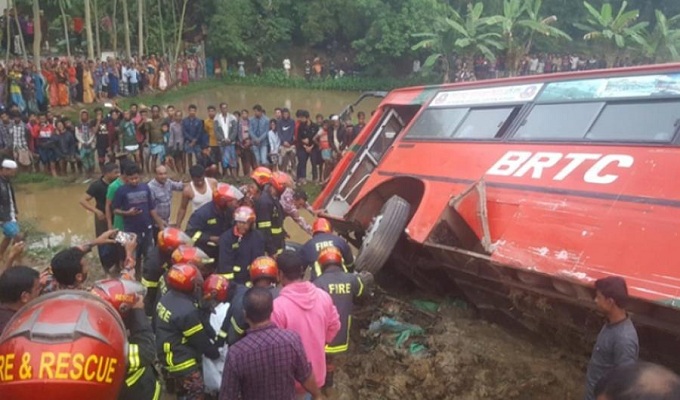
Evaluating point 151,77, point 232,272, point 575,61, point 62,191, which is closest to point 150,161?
point 62,191

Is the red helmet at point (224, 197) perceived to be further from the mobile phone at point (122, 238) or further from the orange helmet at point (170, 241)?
the mobile phone at point (122, 238)

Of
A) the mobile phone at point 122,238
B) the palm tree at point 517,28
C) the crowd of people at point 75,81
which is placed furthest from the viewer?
the palm tree at point 517,28

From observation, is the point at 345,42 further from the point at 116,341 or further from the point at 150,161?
the point at 116,341

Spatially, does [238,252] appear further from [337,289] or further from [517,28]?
[517,28]

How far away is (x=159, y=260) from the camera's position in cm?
495

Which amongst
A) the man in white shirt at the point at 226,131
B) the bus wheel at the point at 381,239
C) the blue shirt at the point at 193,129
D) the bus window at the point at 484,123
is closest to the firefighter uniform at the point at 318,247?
the bus wheel at the point at 381,239

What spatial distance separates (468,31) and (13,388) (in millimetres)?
22849

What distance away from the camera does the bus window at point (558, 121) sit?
15.8ft

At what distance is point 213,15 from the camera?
100 feet

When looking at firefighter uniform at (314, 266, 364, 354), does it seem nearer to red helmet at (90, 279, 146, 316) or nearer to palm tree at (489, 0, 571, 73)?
red helmet at (90, 279, 146, 316)

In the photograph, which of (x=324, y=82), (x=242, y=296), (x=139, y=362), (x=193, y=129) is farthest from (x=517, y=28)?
(x=139, y=362)

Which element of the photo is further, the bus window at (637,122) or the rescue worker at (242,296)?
the bus window at (637,122)

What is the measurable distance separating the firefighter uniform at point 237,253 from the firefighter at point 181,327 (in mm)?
1161

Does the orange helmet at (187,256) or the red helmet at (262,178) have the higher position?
the red helmet at (262,178)
